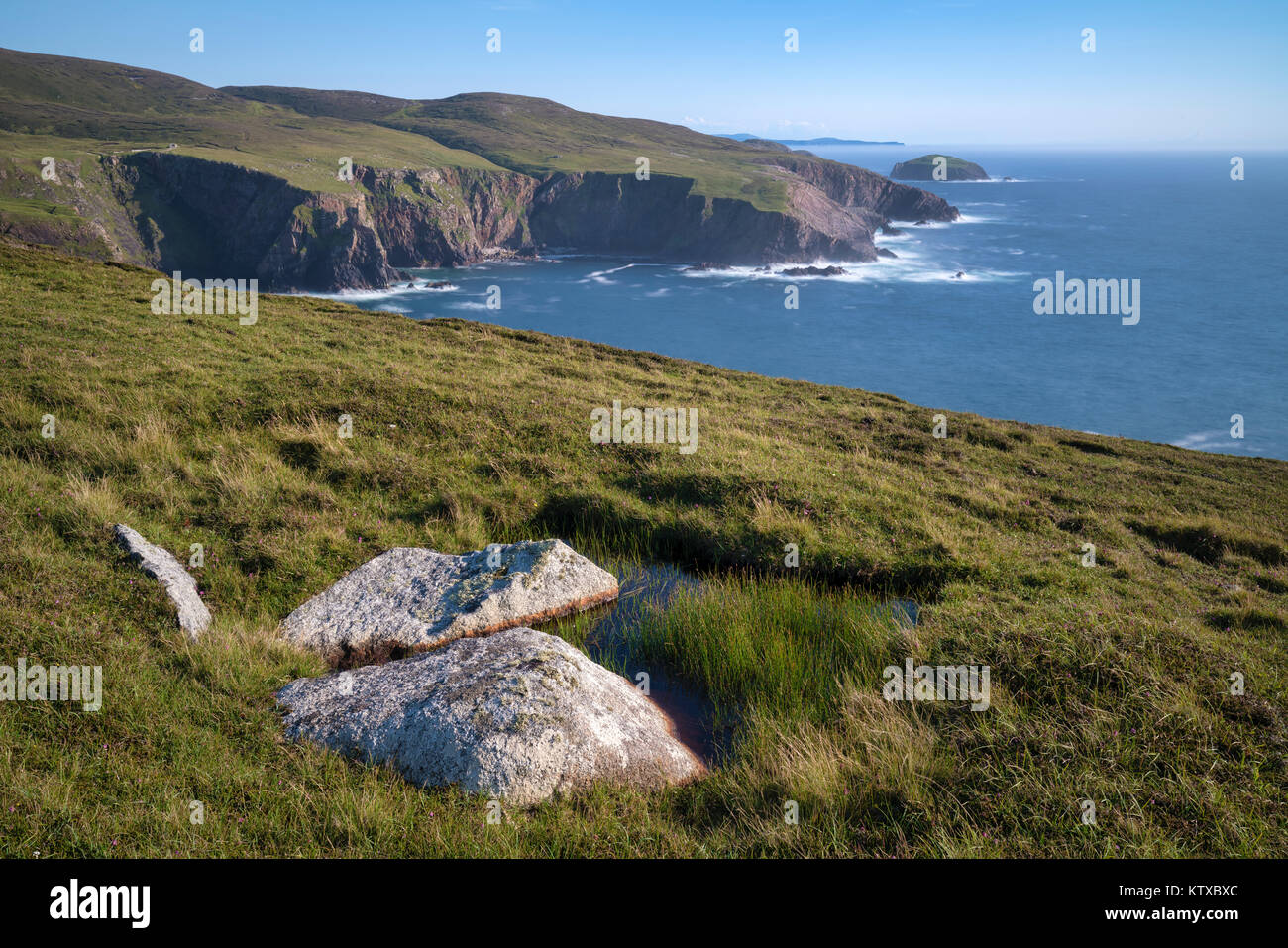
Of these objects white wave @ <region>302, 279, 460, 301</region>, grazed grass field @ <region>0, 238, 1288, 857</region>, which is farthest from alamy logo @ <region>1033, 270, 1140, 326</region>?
grazed grass field @ <region>0, 238, 1288, 857</region>

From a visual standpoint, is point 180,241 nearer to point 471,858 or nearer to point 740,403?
point 740,403

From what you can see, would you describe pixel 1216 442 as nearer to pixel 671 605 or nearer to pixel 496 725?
pixel 671 605

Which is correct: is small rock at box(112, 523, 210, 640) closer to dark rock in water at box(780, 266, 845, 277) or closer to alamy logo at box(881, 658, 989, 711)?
alamy logo at box(881, 658, 989, 711)

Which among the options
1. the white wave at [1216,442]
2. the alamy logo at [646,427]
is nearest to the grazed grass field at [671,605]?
the alamy logo at [646,427]

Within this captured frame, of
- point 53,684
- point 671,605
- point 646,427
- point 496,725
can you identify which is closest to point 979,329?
point 646,427

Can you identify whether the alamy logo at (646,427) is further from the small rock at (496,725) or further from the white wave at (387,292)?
the white wave at (387,292)
